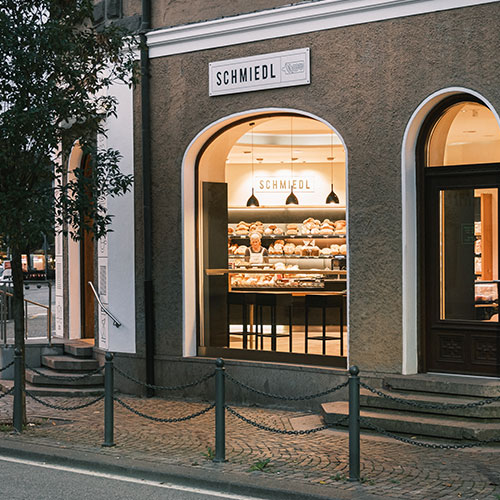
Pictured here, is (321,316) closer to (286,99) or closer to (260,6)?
(286,99)

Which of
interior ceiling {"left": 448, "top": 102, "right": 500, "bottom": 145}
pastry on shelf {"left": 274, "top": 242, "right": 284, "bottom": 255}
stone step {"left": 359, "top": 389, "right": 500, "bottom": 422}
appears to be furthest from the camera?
pastry on shelf {"left": 274, "top": 242, "right": 284, "bottom": 255}

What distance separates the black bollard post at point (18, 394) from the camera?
10.0m

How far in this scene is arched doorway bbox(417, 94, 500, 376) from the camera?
33.7 ft

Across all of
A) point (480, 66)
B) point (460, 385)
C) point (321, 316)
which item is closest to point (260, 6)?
point (480, 66)

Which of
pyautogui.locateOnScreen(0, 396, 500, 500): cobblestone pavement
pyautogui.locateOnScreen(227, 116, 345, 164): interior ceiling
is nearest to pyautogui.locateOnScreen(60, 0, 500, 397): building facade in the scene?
pyautogui.locateOnScreen(227, 116, 345, 164): interior ceiling

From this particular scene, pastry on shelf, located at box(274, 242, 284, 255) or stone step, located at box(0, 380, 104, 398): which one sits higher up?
pastry on shelf, located at box(274, 242, 284, 255)

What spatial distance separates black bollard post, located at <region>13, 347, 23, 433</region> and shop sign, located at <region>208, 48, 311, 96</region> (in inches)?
175

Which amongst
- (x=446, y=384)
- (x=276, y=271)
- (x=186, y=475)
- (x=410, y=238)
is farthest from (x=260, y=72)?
(x=186, y=475)

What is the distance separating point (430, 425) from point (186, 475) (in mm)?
2820

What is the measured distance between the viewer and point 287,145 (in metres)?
15.7

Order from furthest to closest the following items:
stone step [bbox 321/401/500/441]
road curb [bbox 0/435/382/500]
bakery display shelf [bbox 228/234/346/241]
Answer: bakery display shelf [bbox 228/234/346/241]
stone step [bbox 321/401/500/441]
road curb [bbox 0/435/382/500]

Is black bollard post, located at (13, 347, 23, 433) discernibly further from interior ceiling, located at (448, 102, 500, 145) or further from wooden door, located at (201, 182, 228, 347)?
interior ceiling, located at (448, 102, 500, 145)

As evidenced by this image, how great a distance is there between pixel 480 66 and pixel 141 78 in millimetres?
5004

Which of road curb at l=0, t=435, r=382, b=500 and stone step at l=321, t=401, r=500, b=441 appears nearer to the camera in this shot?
road curb at l=0, t=435, r=382, b=500
